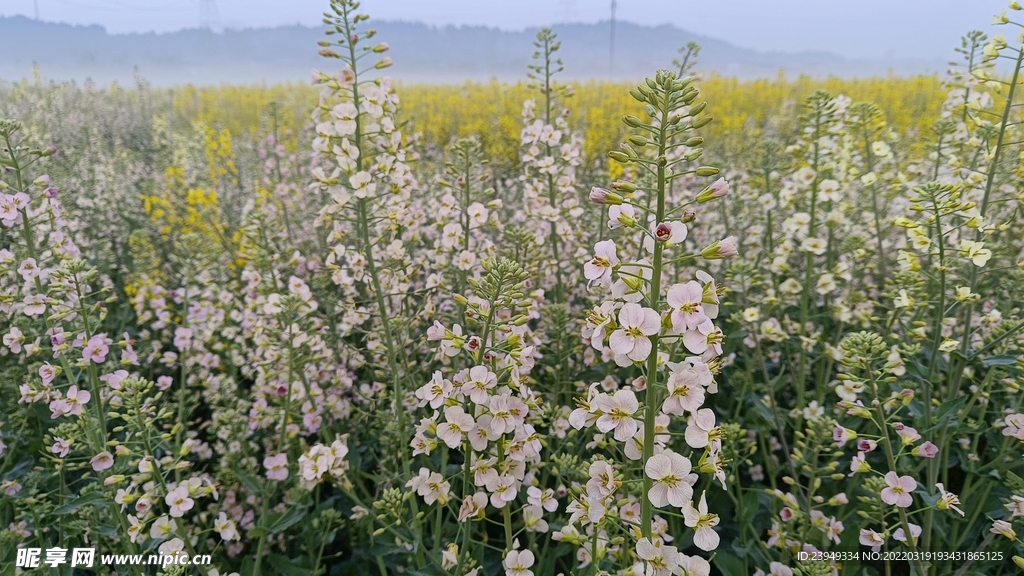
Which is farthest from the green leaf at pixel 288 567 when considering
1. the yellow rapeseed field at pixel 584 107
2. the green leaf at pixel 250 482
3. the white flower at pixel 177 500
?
the yellow rapeseed field at pixel 584 107

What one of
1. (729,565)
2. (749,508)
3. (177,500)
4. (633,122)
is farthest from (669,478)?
(177,500)

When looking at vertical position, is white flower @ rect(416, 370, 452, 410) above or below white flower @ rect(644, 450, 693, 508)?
above

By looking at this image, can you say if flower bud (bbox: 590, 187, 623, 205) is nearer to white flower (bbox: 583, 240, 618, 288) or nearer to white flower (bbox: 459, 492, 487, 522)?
white flower (bbox: 583, 240, 618, 288)

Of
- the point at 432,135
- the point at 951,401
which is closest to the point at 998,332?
the point at 951,401

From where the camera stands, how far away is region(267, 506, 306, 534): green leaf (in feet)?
8.26

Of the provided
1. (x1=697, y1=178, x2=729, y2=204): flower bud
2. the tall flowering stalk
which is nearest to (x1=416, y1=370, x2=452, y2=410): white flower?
the tall flowering stalk

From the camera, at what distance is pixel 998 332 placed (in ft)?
8.05

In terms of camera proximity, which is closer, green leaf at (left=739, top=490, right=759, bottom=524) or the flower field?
the flower field

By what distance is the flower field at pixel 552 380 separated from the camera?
167 cm

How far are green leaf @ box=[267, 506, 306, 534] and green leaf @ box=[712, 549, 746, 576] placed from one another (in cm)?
177

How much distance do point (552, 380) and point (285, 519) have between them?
65.9 inches

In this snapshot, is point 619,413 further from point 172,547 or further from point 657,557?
point 172,547

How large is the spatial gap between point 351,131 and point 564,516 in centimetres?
197

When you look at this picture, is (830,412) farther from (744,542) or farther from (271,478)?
(271,478)
